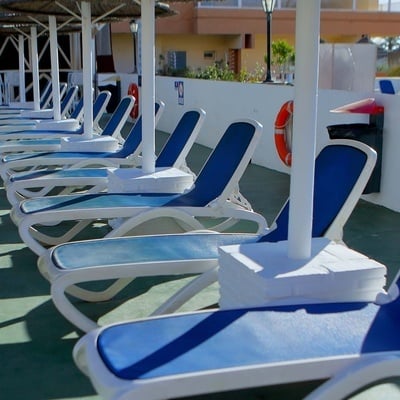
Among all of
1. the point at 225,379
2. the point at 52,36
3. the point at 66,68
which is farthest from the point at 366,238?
the point at 66,68

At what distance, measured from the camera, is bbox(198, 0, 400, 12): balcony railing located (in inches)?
1041

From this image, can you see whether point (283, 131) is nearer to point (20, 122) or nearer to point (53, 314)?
point (53, 314)

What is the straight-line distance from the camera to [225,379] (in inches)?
86.7

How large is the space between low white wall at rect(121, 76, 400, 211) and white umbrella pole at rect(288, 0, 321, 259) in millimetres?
3549

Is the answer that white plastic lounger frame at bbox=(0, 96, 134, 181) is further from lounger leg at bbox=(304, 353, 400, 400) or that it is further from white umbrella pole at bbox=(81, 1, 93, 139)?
lounger leg at bbox=(304, 353, 400, 400)

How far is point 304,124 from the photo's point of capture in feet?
9.54

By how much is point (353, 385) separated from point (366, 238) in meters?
3.36

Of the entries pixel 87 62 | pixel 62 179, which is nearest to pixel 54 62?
pixel 87 62

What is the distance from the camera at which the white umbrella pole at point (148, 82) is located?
522 centimetres

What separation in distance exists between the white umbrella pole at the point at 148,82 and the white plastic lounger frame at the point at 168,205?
1.67 feet

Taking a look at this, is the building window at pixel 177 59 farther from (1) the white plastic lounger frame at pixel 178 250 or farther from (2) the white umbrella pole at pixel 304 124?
(2) the white umbrella pole at pixel 304 124

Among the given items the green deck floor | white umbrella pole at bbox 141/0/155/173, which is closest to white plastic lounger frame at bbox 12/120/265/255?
the green deck floor

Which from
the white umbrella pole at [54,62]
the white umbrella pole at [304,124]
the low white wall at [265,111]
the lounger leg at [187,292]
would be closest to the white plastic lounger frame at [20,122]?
the white umbrella pole at [54,62]

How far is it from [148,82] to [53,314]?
219 cm
